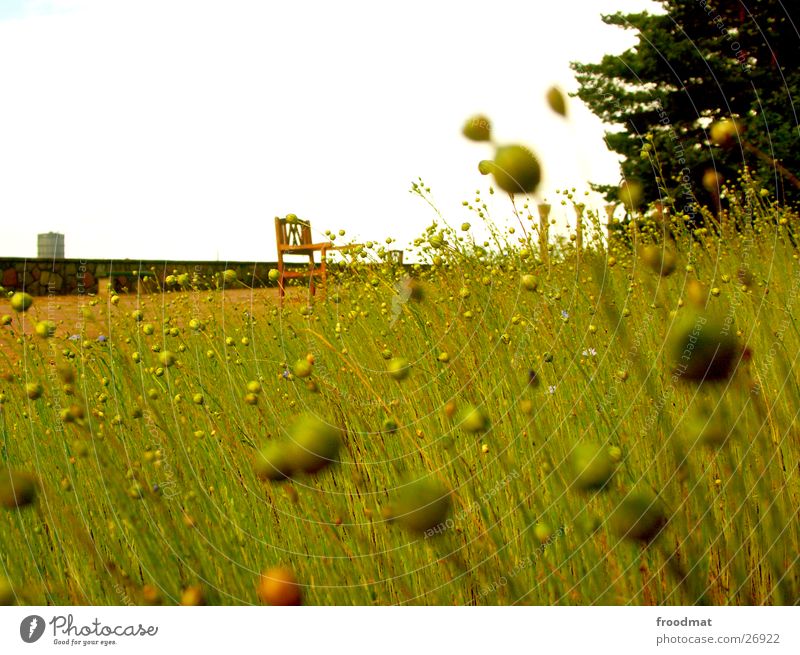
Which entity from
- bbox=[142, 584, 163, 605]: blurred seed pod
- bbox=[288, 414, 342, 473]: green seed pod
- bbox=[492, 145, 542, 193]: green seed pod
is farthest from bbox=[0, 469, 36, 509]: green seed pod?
bbox=[492, 145, 542, 193]: green seed pod

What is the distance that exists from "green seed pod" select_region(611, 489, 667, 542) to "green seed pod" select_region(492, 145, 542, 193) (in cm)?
34

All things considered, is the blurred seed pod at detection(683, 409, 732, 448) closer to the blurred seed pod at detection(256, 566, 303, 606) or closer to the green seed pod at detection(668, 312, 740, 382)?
the green seed pod at detection(668, 312, 740, 382)

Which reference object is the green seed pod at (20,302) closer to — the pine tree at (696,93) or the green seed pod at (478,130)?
the green seed pod at (478,130)

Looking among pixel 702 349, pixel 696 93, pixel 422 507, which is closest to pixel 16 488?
pixel 422 507
